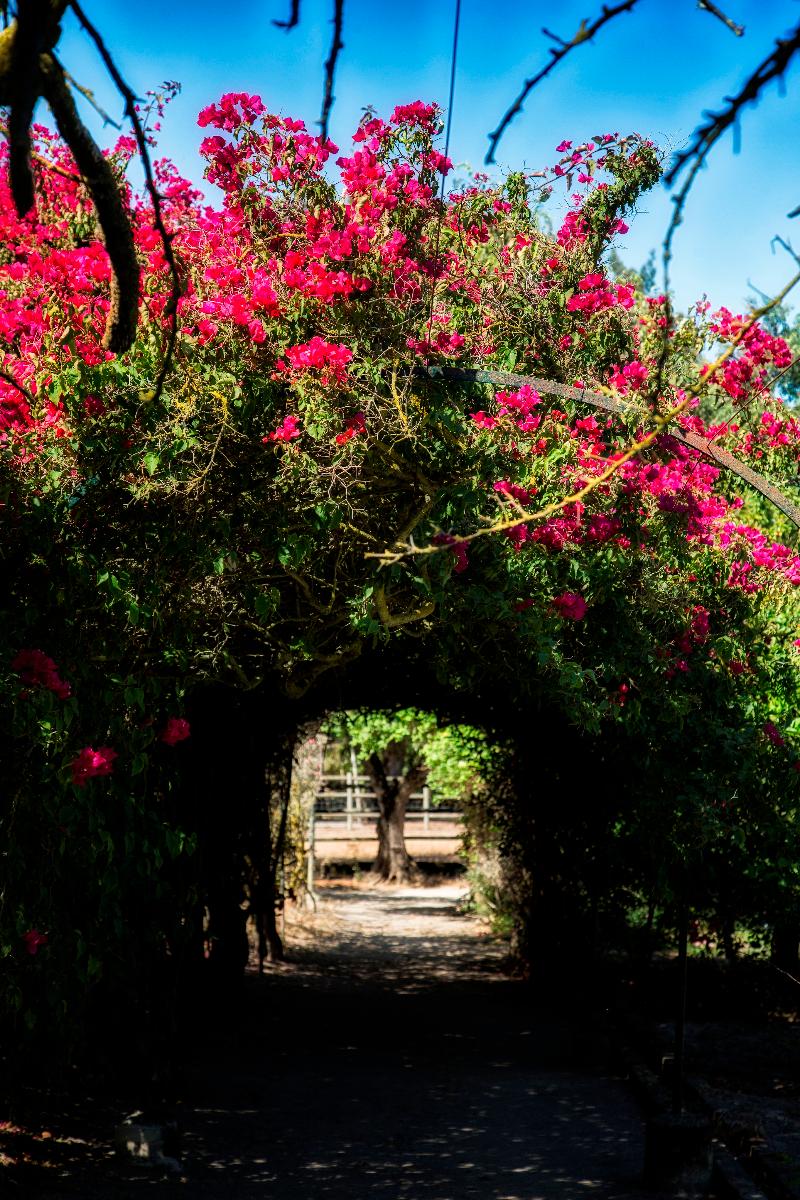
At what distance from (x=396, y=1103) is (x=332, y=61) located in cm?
656

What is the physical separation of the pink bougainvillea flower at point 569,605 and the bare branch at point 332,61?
343cm

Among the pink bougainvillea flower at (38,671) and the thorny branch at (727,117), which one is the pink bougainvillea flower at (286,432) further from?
the thorny branch at (727,117)

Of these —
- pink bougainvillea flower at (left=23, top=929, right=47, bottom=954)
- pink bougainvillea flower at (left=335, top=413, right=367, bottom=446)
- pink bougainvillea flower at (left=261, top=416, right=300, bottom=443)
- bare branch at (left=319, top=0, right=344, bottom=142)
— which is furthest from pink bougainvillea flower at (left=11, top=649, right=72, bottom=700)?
bare branch at (left=319, top=0, right=344, bottom=142)

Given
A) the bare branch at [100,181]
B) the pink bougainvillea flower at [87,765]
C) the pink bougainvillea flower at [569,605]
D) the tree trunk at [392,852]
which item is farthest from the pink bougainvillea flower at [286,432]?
the tree trunk at [392,852]

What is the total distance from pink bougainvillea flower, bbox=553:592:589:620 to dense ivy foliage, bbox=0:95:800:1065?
0.08ft

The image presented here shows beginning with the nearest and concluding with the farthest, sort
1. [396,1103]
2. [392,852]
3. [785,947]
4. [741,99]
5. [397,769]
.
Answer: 1. [741,99]
2. [396,1103]
3. [785,947]
4. [397,769]
5. [392,852]

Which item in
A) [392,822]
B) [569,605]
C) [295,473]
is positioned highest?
[295,473]

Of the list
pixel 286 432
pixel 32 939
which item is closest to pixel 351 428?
pixel 286 432

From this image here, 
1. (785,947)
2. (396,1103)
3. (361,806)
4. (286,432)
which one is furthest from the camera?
(361,806)

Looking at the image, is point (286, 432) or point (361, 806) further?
point (361, 806)

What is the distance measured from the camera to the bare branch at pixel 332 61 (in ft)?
7.57

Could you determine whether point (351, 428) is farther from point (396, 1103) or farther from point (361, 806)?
point (361, 806)

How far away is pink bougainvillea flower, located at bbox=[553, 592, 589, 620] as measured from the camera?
5.60 metres

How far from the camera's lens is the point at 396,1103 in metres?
7.55
